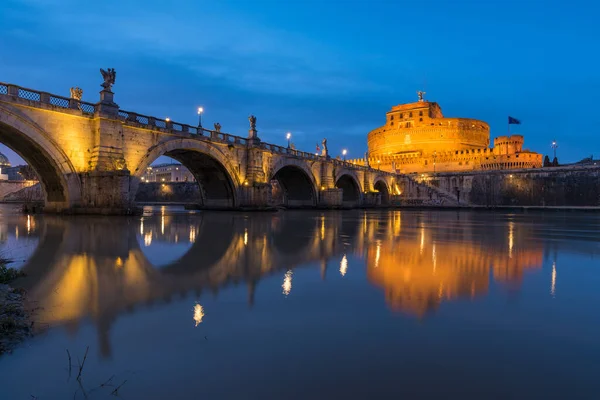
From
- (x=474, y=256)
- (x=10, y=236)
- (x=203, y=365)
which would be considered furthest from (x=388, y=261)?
(x=10, y=236)

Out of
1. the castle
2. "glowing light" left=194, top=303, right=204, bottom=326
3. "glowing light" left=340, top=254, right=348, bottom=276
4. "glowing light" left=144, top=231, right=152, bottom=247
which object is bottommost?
"glowing light" left=194, top=303, right=204, bottom=326

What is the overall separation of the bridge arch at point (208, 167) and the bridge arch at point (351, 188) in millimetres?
22698

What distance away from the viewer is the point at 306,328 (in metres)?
3.92

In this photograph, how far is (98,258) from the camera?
7785 mm

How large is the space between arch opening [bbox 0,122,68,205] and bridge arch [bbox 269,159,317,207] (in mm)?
23782

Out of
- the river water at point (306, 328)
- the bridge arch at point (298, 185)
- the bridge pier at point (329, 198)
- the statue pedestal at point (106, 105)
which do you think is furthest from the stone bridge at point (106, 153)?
the river water at point (306, 328)

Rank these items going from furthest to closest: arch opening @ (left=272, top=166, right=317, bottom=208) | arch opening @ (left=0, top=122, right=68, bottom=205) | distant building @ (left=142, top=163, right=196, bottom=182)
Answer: distant building @ (left=142, top=163, right=196, bottom=182) < arch opening @ (left=272, top=166, right=317, bottom=208) < arch opening @ (left=0, top=122, right=68, bottom=205)

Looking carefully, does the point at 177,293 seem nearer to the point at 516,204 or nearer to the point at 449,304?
the point at 449,304

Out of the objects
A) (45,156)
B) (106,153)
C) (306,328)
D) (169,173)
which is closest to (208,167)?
(106,153)

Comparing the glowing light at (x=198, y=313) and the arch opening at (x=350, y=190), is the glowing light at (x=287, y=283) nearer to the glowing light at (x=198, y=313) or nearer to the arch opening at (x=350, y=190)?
the glowing light at (x=198, y=313)

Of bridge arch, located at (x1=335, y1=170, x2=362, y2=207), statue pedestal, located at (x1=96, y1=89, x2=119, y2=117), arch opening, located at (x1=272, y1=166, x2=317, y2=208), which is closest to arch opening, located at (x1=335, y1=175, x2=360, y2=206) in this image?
bridge arch, located at (x1=335, y1=170, x2=362, y2=207)

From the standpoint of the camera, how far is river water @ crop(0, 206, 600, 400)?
9.00ft

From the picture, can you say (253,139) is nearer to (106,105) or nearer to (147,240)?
(106,105)

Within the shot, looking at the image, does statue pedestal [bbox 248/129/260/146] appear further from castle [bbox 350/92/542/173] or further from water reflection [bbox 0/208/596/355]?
→ castle [bbox 350/92/542/173]
